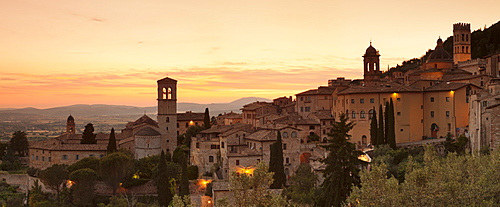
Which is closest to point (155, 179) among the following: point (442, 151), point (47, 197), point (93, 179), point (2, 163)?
point (93, 179)

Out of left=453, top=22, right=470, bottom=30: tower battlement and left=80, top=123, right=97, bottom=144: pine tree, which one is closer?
left=80, top=123, right=97, bottom=144: pine tree

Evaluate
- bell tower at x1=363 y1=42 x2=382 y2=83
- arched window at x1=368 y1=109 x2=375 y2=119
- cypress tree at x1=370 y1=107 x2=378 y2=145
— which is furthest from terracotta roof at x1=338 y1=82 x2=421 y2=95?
bell tower at x1=363 y1=42 x2=382 y2=83

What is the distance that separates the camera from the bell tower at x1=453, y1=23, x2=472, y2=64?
8188 cm

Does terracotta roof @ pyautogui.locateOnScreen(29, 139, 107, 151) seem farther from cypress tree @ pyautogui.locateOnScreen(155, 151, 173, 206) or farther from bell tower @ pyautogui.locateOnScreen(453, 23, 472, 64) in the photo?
bell tower @ pyautogui.locateOnScreen(453, 23, 472, 64)

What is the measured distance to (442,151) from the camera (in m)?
44.1

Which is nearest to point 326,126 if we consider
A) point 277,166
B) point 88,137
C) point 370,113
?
point 370,113

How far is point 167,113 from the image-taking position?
62.3 m

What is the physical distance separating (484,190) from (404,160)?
915 inches

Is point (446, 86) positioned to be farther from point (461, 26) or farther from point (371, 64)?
point (461, 26)

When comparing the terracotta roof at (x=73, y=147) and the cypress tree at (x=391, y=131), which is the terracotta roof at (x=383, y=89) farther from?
the terracotta roof at (x=73, y=147)

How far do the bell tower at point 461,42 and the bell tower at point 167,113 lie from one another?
4748 centimetres

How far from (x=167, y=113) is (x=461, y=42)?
50343mm

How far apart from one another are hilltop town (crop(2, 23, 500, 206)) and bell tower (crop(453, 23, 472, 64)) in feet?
53.6

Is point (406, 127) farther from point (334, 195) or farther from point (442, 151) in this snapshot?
point (334, 195)
